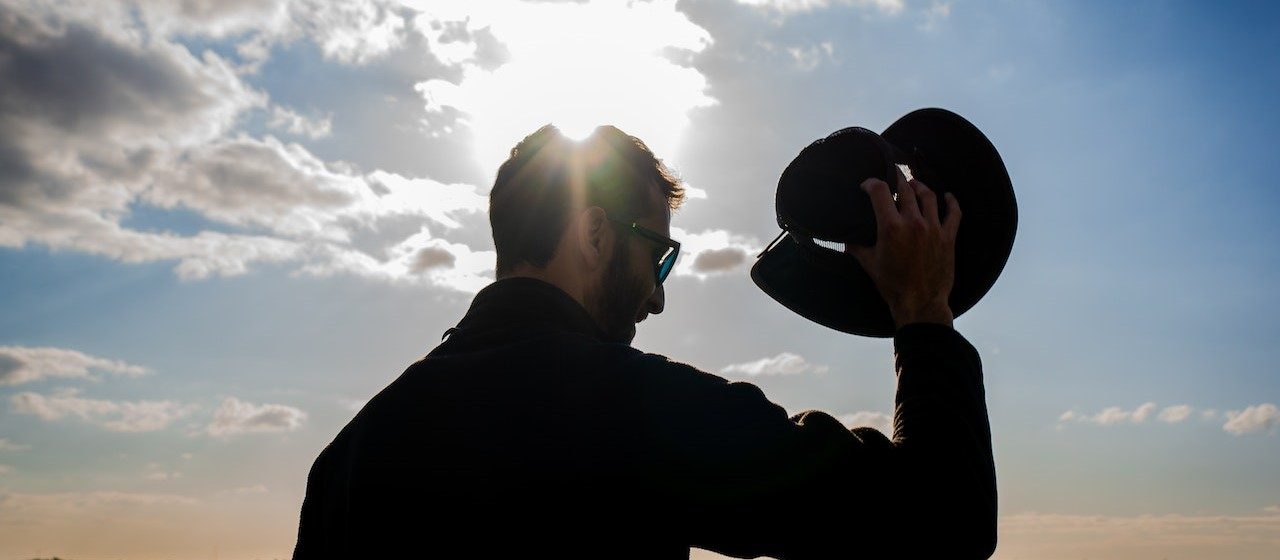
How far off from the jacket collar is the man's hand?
1.11m

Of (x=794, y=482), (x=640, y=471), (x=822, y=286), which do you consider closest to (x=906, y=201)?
(x=822, y=286)

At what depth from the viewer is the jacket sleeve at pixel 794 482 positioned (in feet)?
8.35

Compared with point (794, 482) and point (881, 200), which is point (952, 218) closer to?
point (881, 200)

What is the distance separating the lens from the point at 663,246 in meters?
3.98

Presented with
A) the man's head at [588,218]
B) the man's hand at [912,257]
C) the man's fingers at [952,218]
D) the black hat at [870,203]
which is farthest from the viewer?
the man's head at [588,218]

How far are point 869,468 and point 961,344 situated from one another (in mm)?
632

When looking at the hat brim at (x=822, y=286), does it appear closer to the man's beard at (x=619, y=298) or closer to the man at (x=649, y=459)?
A: the man at (x=649, y=459)

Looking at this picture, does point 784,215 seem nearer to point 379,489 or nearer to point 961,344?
point 961,344

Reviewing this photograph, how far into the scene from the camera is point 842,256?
345 centimetres

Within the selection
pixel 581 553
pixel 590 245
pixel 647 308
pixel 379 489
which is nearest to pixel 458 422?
pixel 379 489

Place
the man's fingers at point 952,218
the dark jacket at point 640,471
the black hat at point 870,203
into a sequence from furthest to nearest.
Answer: the black hat at point 870,203, the man's fingers at point 952,218, the dark jacket at point 640,471

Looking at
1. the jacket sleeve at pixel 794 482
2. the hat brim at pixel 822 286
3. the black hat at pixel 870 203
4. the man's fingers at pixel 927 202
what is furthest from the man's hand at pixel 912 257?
the jacket sleeve at pixel 794 482

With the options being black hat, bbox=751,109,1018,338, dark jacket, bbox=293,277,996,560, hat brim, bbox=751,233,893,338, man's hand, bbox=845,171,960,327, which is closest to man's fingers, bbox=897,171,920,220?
man's hand, bbox=845,171,960,327

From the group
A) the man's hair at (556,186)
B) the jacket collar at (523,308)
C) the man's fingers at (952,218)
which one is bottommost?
the jacket collar at (523,308)
